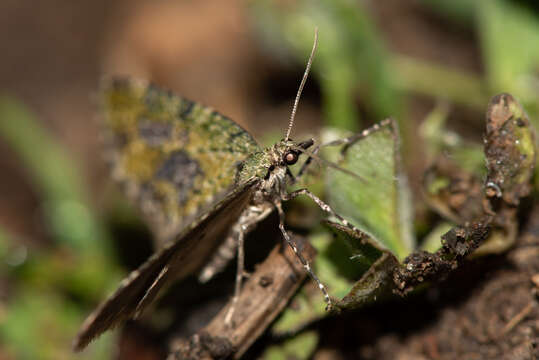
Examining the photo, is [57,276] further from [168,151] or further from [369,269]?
[369,269]

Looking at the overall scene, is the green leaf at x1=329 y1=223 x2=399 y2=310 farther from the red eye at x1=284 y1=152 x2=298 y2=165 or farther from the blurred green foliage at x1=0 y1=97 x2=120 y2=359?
the blurred green foliage at x1=0 y1=97 x2=120 y2=359

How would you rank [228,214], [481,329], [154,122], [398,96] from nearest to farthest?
1. [481,329]
2. [228,214]
3. [154,122]
4. [398,96]

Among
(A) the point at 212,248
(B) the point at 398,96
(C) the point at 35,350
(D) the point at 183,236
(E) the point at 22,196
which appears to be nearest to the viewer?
(D) the point at 183,236

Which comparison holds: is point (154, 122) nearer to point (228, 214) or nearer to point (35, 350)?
point (228, 214)

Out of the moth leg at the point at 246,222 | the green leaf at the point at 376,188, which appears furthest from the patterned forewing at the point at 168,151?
the green leaf at the point at 376,188

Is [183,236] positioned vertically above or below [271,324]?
above

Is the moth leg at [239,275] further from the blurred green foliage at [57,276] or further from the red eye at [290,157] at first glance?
the blurred green foliage at [57,276]

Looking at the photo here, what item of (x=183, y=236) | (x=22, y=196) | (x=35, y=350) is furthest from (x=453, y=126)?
(x=22, y=196)

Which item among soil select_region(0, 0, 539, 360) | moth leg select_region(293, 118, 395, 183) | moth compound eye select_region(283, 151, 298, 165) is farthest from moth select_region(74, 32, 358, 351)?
soil select_region(0, 0, 539, 360)
